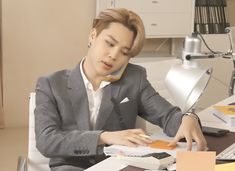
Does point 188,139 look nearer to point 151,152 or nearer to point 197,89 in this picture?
point 151,152

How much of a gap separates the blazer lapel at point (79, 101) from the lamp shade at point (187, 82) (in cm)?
64

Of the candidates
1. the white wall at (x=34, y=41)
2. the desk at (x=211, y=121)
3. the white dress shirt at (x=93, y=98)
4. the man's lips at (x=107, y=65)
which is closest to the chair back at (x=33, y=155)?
the white dress shirt at (x=93, y=98)

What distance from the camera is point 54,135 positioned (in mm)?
1550

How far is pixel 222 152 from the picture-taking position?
1408 millimetres

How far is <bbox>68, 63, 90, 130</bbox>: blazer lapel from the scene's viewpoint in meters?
1.67

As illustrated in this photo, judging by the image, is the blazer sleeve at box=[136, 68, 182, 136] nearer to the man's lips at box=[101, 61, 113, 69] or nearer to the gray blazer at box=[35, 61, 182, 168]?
the gray blazer at box=[35, 61, 182, 168]

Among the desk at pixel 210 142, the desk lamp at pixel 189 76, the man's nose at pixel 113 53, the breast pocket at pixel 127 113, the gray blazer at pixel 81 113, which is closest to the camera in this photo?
the desk lamp at pixel 189 76

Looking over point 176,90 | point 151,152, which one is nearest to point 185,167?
point 176,90

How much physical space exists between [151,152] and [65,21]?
122 inches

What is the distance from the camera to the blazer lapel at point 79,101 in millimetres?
1671

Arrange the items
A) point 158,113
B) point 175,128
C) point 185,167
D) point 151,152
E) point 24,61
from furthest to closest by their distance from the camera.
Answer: point 24,61
point 158,113
point 175,128
point 151,152
point 185,167

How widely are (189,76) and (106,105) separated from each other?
0.71 m

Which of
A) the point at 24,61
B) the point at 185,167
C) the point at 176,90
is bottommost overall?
the point at 24,61

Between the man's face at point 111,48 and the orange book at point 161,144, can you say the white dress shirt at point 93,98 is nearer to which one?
the man's face at point 111,48
